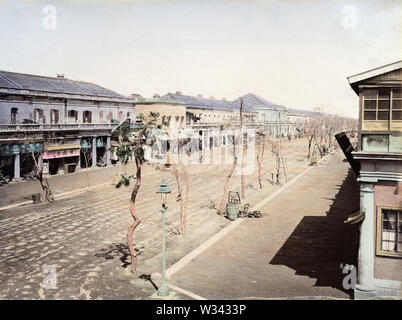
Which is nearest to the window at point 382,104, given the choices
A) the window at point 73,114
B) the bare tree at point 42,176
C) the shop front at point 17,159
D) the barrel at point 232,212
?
the barrel at point 232,212

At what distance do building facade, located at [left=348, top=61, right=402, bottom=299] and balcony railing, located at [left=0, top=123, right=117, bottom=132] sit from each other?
103ft

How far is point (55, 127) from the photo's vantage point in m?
40.7

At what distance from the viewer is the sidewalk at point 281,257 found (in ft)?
44.8

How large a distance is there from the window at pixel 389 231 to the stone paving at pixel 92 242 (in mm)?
6877

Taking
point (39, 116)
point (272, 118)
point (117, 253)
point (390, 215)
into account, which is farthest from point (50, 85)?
point (272, 118)

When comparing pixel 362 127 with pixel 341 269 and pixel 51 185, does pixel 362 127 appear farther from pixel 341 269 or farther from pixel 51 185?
pixel 51 185

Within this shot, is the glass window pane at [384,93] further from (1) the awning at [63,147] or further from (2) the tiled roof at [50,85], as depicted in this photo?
(2) the tiled roof at [50,85]

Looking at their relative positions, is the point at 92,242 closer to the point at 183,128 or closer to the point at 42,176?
the point at 42,176

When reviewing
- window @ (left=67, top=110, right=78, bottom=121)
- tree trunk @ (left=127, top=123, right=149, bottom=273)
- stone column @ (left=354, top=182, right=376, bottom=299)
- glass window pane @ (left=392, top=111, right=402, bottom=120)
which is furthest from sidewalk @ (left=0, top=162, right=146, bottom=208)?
glass window pane @ (left=392, top=111, right=402, bottom=120)

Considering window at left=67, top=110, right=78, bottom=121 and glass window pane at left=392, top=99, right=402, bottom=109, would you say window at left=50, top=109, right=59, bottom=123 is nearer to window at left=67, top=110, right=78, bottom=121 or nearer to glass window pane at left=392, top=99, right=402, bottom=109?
window at left=67, top=110, right=78, bottom=121

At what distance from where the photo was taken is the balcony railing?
35.7 meters

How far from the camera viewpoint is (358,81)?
12562 millimetres

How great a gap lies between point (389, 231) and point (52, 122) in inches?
1468
